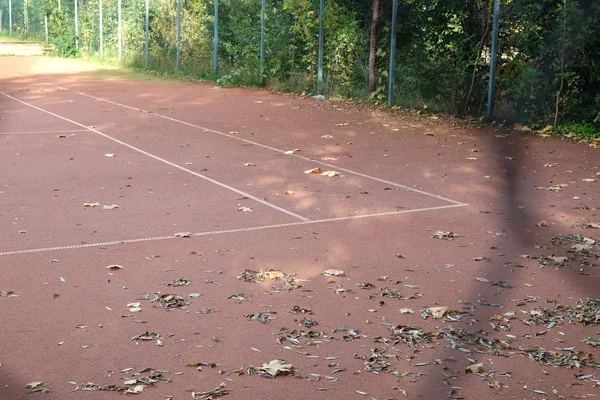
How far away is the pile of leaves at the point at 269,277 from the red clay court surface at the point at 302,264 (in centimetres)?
7

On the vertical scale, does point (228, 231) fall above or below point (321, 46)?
below

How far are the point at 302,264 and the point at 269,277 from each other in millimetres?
465

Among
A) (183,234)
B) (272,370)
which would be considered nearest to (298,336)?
(272,370)

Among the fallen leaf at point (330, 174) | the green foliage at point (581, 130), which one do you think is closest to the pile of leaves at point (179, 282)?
the fallen leaf at point (330, 174)

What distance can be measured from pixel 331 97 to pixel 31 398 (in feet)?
54.7

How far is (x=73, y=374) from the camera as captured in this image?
450 cm

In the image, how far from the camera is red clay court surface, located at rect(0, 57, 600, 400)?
15.0 feet

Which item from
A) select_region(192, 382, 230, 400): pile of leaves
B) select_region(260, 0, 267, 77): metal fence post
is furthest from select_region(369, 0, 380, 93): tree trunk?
select_region(192, 382, 230, 400): pile of leaves

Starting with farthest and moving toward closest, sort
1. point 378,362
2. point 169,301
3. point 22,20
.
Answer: point 22,20 → point 169,301 → point 378,362

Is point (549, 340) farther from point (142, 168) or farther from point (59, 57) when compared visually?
point (59, 57)

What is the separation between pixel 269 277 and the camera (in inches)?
248

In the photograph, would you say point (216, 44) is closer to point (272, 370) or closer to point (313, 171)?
point (313, 171)

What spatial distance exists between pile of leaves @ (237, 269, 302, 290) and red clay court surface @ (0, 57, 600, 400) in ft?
0.21

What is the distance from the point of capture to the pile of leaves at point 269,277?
20.2 feet
